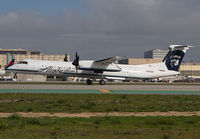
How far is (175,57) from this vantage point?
183 ft

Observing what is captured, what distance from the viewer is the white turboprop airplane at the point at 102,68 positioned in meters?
50.0

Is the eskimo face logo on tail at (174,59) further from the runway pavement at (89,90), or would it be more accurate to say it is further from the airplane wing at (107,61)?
the runway pavement at (89,90)

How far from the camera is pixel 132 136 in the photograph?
1282 centimetres

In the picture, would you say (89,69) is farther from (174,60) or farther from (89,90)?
(174,60)

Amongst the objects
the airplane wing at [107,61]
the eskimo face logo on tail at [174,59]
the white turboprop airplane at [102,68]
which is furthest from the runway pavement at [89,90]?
the eskimo face logo on tail at [174,59]

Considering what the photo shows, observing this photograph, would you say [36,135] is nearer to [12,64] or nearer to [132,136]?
[132,136]

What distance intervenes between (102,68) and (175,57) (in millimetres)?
12879

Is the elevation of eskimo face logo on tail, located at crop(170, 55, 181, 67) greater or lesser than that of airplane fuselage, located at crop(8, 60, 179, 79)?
greater

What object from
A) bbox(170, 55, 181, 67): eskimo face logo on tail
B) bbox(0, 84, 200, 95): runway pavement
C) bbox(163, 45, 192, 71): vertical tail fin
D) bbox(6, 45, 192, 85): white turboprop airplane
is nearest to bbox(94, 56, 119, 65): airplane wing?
A: bbox(6, 45, 192, 85): white turboprop airplane

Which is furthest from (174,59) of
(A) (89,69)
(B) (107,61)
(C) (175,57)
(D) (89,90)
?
(D) (89,90)

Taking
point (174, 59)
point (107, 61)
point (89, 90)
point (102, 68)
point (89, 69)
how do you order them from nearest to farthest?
point (89, 90) < point (89, 69) < point (107, 61) < point (102, 68) < point (174, 59)

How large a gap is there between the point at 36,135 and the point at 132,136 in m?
3.77

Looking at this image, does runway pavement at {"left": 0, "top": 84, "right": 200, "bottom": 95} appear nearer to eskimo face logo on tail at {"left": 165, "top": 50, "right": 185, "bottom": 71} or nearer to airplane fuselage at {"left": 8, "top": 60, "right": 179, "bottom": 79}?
airplane fuselage at {"left": 8, "top": 60, "right": 179, "bottom": 79}

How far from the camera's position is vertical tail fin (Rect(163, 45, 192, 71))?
182ft
